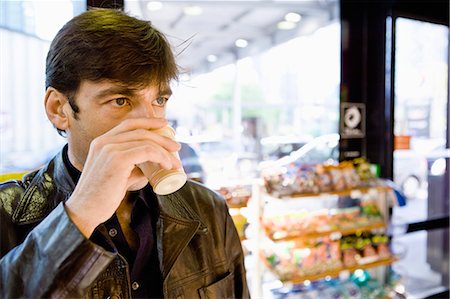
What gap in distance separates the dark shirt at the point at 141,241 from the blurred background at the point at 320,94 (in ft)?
4.77

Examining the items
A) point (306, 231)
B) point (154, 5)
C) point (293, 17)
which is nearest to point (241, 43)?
point (293, 17)

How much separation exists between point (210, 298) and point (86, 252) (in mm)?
453

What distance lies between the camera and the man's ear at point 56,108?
3.22ft

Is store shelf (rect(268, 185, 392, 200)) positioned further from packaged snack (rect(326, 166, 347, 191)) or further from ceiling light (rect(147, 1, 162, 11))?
ceiling light (rect(147, 1, 162, 11))

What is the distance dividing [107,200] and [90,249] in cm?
11

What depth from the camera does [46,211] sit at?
97cm

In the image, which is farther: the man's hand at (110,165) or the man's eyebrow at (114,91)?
the man's eyebrow at (114,91)

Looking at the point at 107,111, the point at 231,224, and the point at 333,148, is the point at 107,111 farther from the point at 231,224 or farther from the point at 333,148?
the point at 333,148

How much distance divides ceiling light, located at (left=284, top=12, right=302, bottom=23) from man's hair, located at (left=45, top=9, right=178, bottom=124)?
2.33 metres

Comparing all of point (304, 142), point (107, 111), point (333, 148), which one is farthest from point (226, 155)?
point (107, 111)

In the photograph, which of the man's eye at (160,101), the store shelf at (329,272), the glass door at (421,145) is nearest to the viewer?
the man's eye at (160,101)

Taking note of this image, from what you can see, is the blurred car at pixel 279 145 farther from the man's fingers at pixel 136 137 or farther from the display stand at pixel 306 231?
the man's fingers at pixel 136 137

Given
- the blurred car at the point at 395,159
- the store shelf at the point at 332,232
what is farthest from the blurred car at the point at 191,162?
the store shelf at the point at 332,232

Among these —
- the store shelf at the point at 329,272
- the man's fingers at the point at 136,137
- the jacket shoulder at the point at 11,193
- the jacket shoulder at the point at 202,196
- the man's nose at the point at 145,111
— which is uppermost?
the man's nose at the point at 145,111
